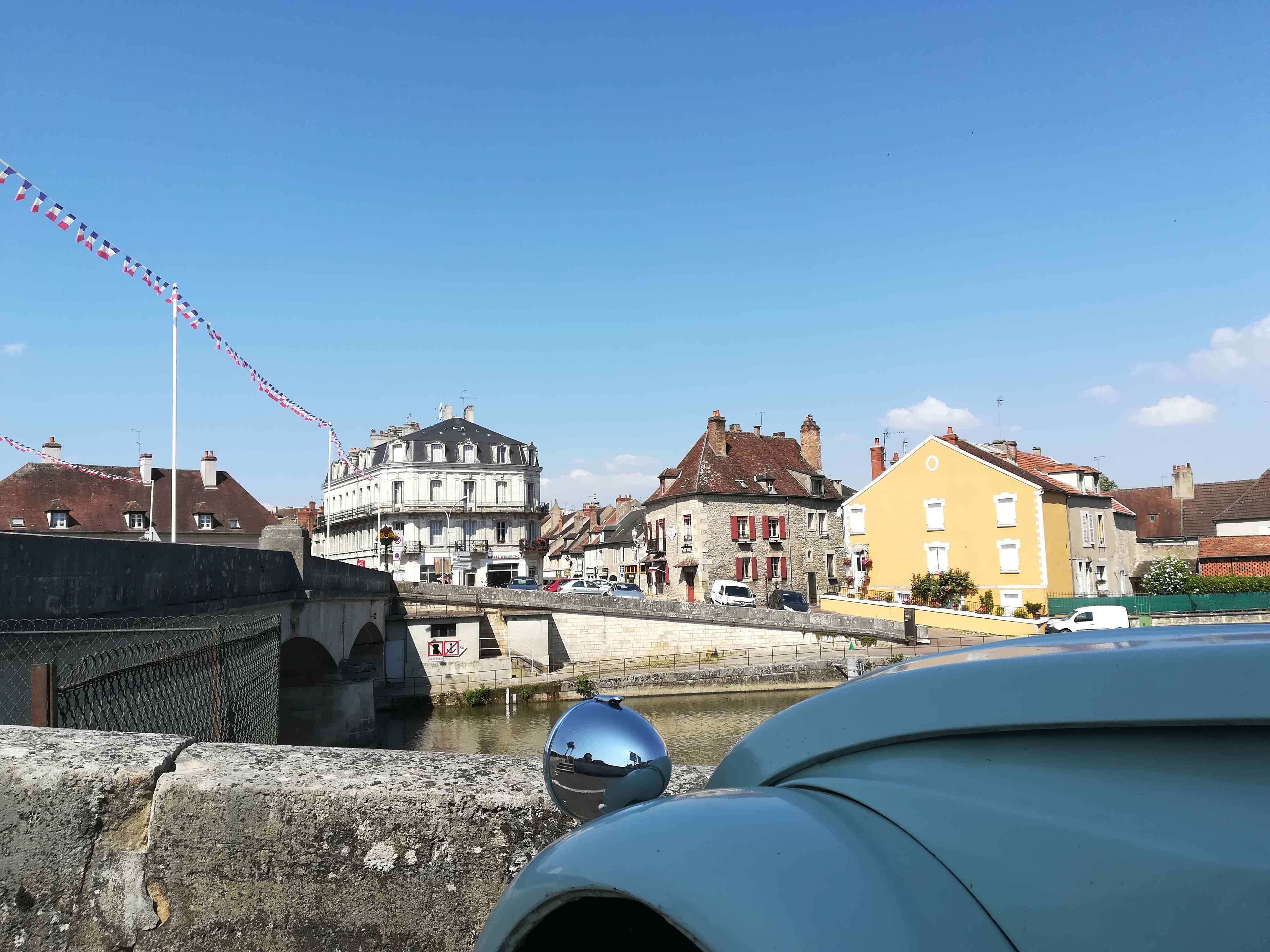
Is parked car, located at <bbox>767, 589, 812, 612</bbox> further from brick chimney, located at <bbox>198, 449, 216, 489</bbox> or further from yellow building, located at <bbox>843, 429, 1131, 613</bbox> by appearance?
brick chimney, located at <bbox>198, 449, 216, 489</bbox>

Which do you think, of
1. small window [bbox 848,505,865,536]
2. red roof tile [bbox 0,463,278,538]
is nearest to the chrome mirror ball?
small window [bbox 848,505,865,536]

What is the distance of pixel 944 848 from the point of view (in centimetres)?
104

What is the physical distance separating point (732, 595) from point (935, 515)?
9.66m

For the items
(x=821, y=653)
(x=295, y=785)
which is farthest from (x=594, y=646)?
(x=295, y=785)

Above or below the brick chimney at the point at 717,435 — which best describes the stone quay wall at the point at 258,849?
below

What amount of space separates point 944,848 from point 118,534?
54120 millimetres

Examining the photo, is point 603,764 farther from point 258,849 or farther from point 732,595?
point 732,595

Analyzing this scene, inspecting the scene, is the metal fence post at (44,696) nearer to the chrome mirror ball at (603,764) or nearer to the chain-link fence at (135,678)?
the chain-link fence at (135,678)

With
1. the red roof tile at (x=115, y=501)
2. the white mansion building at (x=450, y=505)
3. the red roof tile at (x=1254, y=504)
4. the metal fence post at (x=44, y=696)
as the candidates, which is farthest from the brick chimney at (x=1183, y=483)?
the metal fence post at (x=44, y=696)

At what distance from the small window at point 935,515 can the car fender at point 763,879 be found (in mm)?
37731

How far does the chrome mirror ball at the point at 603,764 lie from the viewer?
154cm

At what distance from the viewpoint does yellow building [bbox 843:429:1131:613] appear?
3438cm

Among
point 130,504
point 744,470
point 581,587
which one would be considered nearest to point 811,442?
point 744,470

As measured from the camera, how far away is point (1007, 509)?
1369 inches
